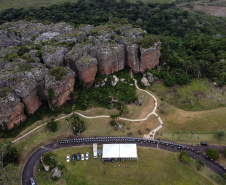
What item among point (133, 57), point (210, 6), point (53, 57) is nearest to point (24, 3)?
point (53, 57)

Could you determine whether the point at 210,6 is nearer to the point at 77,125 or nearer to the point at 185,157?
the point at 185,157

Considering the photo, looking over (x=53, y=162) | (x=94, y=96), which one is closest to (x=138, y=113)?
(x=94, y=96)

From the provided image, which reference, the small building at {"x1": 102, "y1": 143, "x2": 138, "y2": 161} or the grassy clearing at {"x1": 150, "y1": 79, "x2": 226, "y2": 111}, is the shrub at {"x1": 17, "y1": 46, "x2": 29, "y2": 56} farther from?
the grassy clearing at {"x1": 150, "y1": 79, "x2": 226, "y2": 111}

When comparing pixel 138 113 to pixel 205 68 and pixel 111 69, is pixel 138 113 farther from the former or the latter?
pixel 205 68

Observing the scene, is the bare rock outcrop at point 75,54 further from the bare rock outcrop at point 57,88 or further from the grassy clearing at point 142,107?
the grassy clearing at point 142,107

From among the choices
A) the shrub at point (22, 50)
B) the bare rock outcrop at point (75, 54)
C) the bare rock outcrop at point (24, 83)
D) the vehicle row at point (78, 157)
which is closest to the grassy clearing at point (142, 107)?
the vehicle row at point (78, 157)

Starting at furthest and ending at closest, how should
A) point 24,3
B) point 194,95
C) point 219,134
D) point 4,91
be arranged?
1. point 24,3
2. point 194,95
3. point 4,91
4. point 219,134
